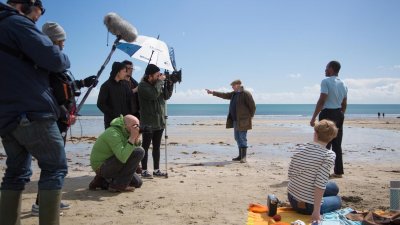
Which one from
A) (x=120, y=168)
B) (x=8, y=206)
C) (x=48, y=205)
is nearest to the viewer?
(x=48, y=205)

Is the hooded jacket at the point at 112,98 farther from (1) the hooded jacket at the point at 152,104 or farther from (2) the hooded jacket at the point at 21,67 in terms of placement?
(2) the hooded jacket at the point at 21,67

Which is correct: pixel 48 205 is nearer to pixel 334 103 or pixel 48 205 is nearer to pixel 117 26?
pixel 117 26

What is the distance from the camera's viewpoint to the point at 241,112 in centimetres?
970

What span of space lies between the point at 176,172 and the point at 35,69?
16.0ft

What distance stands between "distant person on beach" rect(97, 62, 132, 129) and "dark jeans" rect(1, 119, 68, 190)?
3.37 meters

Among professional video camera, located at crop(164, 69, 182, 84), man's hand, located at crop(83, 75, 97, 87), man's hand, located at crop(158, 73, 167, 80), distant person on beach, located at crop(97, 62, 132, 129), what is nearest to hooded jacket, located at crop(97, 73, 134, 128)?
distant person on beach, located at crop(97, 62, 132, 129)

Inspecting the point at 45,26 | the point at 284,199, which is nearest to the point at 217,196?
the point at 284,199

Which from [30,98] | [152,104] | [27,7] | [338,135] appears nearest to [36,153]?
[30,98]

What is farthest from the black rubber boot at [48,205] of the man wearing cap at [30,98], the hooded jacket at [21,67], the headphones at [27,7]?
the headphones at [27,7]

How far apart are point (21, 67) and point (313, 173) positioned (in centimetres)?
306

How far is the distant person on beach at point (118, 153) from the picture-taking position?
5430 millimetres

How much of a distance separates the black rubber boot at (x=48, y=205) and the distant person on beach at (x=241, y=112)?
656cm

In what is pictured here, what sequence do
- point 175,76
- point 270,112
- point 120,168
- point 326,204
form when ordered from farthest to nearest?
point 270,112 → point 175,76 → point 120,168 → point 326,204

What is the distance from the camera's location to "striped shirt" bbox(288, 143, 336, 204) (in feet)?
13.8
